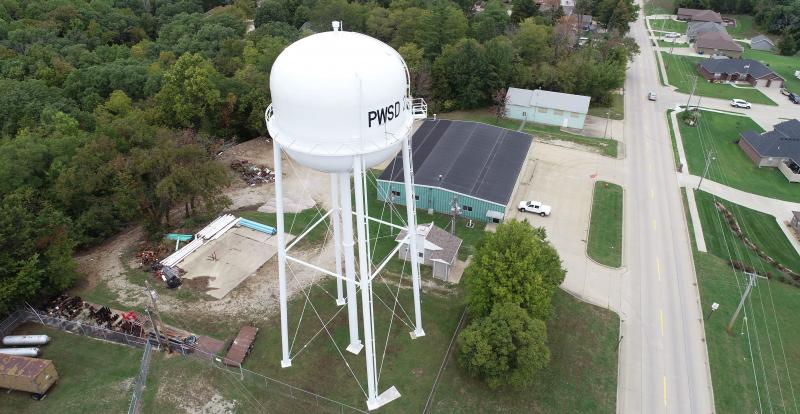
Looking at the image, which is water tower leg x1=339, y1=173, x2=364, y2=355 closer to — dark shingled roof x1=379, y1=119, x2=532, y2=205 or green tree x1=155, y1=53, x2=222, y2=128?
dark shingled roof x1=379, y1=119, x2=532, y2=205

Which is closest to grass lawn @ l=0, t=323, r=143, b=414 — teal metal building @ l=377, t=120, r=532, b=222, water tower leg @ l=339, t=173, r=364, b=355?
water tower leg @ l=339, t=173, r=364, b=355

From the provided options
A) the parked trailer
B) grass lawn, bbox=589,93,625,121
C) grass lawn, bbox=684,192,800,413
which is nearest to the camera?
the parked trailer

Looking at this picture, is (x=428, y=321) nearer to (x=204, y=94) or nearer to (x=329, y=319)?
(x=329, y=319)

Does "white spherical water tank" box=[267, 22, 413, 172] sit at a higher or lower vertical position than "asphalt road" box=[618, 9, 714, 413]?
higher

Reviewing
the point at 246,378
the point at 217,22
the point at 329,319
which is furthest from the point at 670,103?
the point at 217,22

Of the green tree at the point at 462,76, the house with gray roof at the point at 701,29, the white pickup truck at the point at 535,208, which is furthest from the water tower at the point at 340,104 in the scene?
the house with gray roof at the point at 701,29

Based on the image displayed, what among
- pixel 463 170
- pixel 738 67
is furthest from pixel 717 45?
pixel 463 170

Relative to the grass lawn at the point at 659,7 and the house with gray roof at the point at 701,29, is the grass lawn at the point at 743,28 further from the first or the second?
the grass lawn at the point at 659,7
